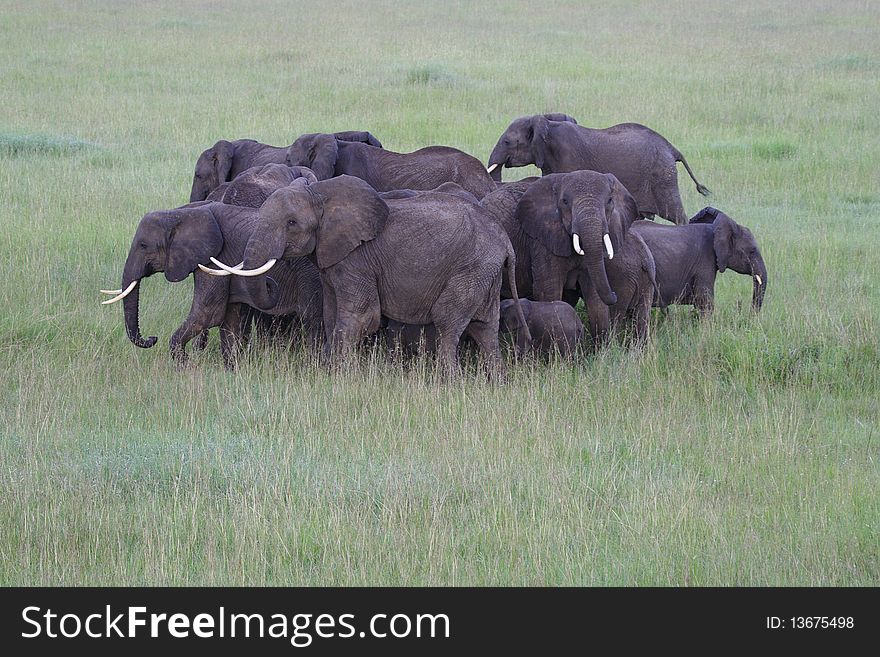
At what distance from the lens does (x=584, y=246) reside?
29.1 ft

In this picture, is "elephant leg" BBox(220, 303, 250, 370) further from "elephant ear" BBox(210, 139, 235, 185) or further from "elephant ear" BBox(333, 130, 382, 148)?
"elephant ear" BBox(333, 130, 382, 148)

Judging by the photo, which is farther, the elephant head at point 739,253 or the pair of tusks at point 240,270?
the elephant head at point 739,253

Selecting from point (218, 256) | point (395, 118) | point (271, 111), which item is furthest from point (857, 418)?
point (271, 111)

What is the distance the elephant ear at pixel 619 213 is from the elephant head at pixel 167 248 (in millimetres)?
2885

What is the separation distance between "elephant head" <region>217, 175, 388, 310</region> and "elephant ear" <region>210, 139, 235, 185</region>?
353 centimetres

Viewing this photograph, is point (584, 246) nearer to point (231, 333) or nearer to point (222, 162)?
point (231, 333)

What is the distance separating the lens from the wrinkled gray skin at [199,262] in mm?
8727

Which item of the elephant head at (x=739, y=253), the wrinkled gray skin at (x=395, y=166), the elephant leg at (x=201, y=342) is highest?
the wrinkled gray skin at (x=395, y=166)

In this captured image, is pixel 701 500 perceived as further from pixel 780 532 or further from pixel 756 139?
pixel 756 139

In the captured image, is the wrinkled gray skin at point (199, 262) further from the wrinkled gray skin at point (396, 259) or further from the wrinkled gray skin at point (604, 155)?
the wrinkled gray skin at point (604, 155)

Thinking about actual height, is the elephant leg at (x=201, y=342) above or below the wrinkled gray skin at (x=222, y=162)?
below

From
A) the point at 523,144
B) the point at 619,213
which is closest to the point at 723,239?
the point at 619,213

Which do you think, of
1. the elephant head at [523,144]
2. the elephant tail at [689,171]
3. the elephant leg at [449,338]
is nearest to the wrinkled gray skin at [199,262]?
the elephant leg at [449,338]

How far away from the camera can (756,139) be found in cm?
1822
